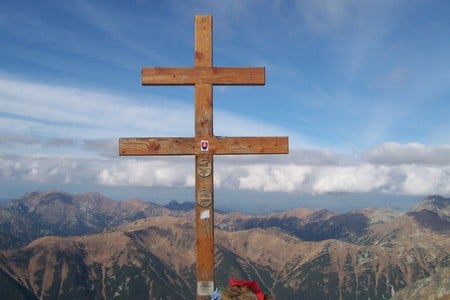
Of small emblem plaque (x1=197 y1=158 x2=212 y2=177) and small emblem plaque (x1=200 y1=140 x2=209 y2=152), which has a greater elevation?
small emblem plaque (x1=200 y1=140 x2=209 y2=152)

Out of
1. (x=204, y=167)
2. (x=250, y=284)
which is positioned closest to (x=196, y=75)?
(x=204, y=167)

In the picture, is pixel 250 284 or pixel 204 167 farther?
pixel 204 167

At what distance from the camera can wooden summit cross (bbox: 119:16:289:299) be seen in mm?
11508

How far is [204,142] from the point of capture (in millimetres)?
11586

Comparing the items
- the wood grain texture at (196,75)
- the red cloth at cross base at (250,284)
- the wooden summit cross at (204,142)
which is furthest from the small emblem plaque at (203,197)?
the wood grain texture at (196,75)

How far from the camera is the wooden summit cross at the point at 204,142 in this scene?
1151 centimetres

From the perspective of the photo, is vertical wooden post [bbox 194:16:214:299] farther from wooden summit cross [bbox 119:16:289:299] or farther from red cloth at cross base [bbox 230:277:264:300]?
red cloth at cross base [bbox 230:277:264:300]

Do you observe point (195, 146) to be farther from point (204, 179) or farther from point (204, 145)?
point (204, 179)

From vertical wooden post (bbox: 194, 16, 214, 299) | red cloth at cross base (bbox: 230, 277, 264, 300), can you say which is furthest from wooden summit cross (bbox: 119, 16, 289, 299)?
red cloth at cross base (bbox: 230, 277, 264, 300)

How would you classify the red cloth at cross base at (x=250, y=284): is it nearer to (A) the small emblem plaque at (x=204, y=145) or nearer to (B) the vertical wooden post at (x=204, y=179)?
(B) the vertical wooden post at (x=204, y=179)

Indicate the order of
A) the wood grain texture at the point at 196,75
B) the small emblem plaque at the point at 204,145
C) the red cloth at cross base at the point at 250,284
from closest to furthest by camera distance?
1. the red cloth at cross base at the point at 250,284
2. the small emblem plaque at the point at 204,145
3. the wood grain texture at the point at 196,75

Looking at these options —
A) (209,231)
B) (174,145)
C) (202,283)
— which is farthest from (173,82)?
(202,283)

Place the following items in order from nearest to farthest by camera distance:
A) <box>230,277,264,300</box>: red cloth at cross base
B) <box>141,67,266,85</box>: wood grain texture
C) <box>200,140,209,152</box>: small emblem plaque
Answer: <box>230,277,264,300</box>: red cloth at cross base < <box>200,140,209,152</box>: small emblem plaque < <box>141,67,266,85</box>: wood grain texture

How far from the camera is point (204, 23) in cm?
1181
